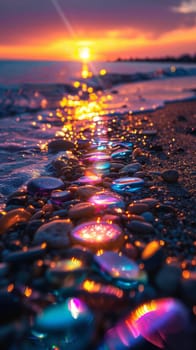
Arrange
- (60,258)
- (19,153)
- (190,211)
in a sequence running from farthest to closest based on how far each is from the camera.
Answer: (19,153) → (190,211) → (60,258)

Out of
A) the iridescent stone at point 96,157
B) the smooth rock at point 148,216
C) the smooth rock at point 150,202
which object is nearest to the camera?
the smooth rock at point 148,216

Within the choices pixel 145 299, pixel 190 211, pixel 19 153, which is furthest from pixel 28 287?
pixel 19 153

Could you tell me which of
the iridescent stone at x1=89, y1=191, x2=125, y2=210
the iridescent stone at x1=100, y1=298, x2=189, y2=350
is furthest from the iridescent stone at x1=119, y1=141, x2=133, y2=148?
the iridescent stone at x1=100, y1=298, x2=189, y2=350

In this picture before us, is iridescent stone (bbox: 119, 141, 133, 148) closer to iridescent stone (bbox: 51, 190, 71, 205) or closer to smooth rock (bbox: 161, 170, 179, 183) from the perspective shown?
smooth rock (bbox: 161, 170, 179, 183)

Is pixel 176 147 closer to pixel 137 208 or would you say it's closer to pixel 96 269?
pixel 137 208

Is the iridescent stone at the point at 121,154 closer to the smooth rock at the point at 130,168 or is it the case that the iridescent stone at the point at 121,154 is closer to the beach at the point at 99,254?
the beach at the point at 99,254

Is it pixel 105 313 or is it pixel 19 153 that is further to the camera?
pixel 19 153

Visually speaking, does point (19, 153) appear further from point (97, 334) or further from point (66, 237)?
point (97, 334)

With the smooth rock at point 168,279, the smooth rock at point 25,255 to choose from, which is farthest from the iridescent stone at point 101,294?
the smooth rock at point 25,255
